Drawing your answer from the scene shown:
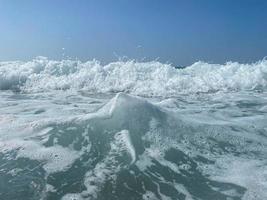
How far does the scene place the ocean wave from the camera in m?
13.5

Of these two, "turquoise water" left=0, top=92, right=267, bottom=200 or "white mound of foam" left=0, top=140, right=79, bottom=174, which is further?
"white mound of foam" left=0, top=140, right=79, bottom=174

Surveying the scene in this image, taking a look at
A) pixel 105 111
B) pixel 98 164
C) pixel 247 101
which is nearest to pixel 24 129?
pixel 105 111

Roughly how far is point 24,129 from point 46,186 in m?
1.99

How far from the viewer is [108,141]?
17.2 ft

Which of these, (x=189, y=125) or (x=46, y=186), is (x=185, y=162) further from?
(x=46, y=186)

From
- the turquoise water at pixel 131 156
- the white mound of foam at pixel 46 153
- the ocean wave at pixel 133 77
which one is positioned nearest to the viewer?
the turquoise water at pixel 131 156

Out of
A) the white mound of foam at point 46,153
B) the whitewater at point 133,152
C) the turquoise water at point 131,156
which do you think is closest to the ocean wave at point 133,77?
the whitewater at point 133,152

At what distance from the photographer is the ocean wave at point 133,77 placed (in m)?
13.5

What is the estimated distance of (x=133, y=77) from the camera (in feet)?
48.3

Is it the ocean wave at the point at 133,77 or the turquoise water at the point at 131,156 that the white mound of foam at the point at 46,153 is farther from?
the ocean wave at the point at 133,77

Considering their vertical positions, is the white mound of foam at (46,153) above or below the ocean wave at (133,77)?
below

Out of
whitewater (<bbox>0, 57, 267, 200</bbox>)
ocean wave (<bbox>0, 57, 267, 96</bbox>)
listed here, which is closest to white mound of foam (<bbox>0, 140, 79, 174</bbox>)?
whitewater (<bbox>0, 57, 267, 200</bbox>)

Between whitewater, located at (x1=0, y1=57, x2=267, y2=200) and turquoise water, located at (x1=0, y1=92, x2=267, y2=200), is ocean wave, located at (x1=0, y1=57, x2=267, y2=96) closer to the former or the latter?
whitewater, located at (x1=0, y1=57, x2=267, y2=200)

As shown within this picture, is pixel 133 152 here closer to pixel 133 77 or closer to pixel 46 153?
pixel 46 153
